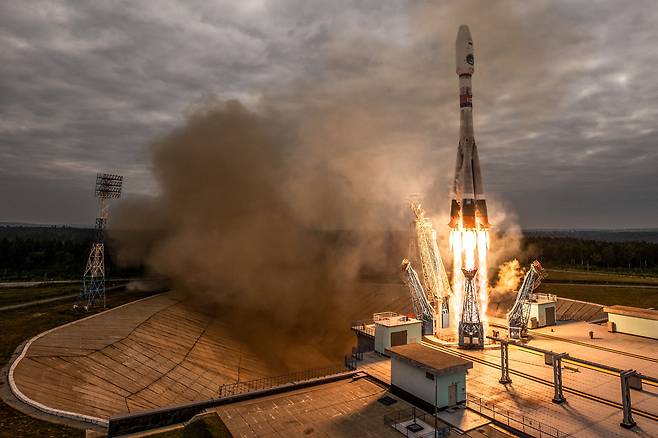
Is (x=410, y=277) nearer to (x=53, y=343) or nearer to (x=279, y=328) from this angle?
(x=279, y=328)

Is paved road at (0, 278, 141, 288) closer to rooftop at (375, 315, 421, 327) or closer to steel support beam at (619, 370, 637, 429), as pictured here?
rooftop at (375, 315, 421, 327)

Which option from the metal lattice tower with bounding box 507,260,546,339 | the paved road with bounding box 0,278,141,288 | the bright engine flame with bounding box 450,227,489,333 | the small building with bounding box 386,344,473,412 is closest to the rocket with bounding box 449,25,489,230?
the bright engine flame with bounding box 450,227,489,333

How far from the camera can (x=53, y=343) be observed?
31.1m

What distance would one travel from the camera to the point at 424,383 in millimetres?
22938

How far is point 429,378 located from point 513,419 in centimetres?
469

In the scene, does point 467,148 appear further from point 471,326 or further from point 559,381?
point 559,381

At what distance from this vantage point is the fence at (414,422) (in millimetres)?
19719

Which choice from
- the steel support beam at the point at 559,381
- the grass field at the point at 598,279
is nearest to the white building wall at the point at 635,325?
the steel support beam at the point at 559,381

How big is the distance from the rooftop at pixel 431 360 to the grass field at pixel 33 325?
18.2 m

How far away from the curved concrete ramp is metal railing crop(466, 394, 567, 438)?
2027cm

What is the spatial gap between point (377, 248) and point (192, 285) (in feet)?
95.7

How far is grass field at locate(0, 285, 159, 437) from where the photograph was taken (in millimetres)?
19359

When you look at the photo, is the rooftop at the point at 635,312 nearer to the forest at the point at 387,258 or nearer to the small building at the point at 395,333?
the small building at the point at 395,333

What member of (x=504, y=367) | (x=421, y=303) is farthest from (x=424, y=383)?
(x=421, y=303)
